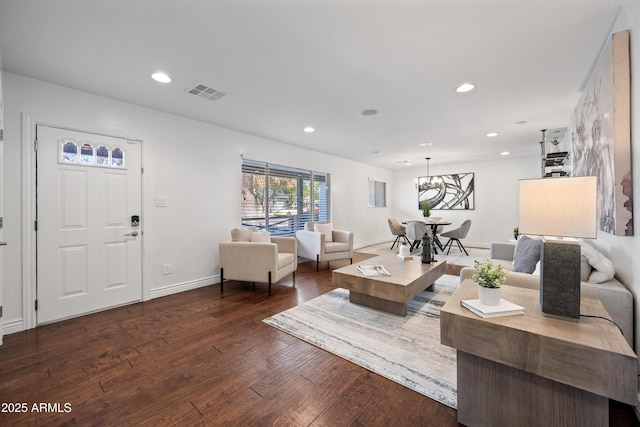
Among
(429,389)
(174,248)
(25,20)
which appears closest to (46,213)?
(174,248)

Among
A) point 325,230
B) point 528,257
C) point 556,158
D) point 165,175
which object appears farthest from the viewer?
point 325,230

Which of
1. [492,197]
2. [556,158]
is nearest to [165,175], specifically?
[556,158]

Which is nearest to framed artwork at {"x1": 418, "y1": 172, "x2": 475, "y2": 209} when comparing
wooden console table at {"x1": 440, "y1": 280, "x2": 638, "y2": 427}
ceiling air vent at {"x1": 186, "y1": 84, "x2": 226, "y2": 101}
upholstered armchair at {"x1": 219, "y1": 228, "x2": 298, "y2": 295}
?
upholstered armchair at {"x1": 219, "y1": 228, "x2": 298, "y2": 295}

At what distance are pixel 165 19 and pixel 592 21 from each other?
293 cm

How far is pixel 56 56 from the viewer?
2197 mm

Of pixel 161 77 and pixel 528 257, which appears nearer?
pixel 528 257

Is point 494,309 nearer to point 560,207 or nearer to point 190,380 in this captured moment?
point 560,207

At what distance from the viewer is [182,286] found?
3619 millimetres

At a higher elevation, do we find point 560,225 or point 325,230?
point 560,225

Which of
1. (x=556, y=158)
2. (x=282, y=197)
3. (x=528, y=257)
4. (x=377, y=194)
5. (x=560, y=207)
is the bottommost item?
(x=528, y=257)

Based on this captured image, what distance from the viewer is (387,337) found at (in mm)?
2295

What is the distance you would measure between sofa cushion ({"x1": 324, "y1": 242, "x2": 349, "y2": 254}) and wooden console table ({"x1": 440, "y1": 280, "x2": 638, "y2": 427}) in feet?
11.5

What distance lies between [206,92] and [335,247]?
326 cm

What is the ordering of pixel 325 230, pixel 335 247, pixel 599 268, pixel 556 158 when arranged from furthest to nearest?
pixel 325 230 < pixel 335 247 < pixel 556 158 < pixel 599 268
